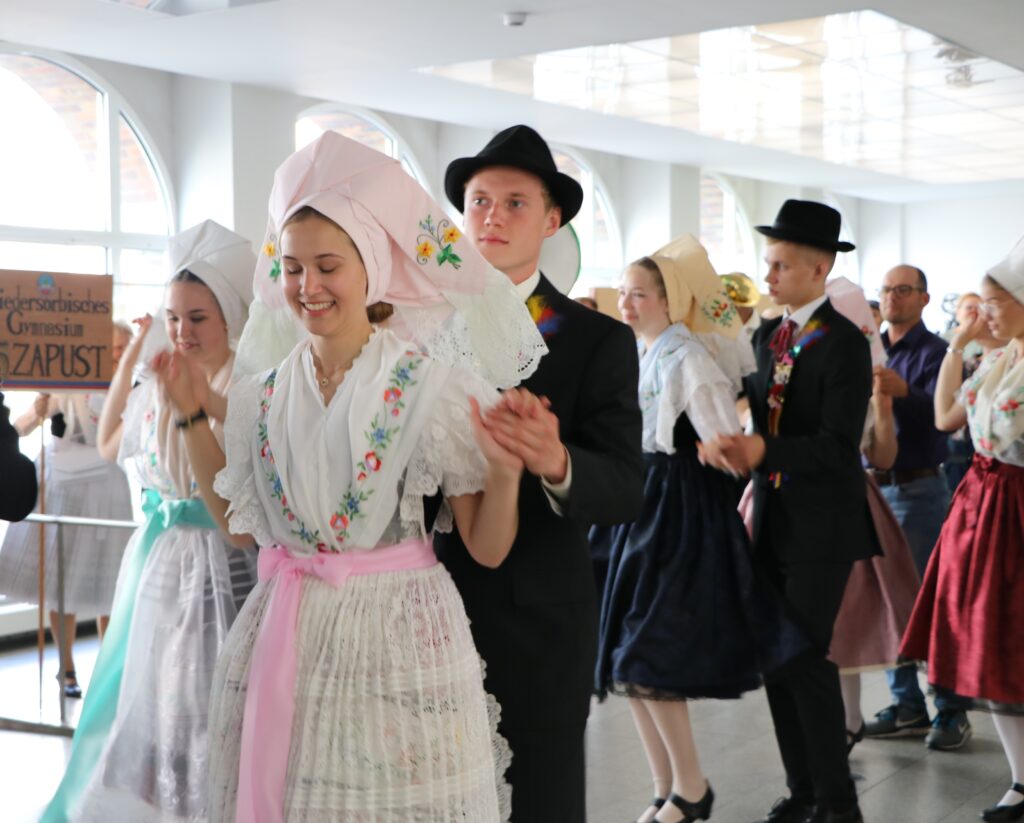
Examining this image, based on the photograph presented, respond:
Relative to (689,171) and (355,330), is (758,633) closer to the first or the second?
(355,330)

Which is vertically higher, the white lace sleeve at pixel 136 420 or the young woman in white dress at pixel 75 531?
the white lace sleeve at pixel 136 420

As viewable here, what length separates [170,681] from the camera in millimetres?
3285

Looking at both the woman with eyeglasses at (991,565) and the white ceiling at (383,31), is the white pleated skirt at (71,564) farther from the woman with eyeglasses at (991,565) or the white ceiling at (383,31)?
the woman with eyeglasses at (991,565)

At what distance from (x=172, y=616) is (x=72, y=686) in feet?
9.98

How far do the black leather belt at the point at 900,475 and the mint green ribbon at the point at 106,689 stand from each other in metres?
2.94

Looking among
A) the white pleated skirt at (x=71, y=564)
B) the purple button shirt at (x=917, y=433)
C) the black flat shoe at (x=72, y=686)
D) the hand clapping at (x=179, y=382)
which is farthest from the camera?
the black flat shoe at (x=72, y=686)

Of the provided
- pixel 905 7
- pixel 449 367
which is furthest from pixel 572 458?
pixel 905 7

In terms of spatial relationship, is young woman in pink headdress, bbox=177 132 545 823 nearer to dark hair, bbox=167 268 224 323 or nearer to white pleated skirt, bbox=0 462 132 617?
dark hair, bbox=167 268 224 323

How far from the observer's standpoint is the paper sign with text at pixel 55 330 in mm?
4094

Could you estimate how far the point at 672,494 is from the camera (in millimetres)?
3850

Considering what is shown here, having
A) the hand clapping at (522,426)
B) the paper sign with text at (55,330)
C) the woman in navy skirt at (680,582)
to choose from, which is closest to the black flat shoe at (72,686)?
the paper sign with text at (55,330)

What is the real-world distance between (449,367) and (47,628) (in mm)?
6265

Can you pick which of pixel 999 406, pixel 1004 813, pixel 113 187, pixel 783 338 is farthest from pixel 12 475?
pixel 113 187

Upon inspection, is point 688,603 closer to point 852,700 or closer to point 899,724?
point 852,700
